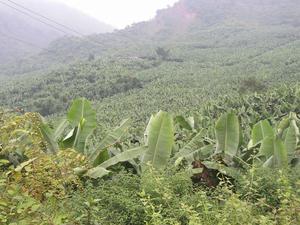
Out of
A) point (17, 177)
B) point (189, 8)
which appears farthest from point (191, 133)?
point (189, 8)

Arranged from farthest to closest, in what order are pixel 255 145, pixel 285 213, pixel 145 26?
pixel 145 26
pixel 255 145
pixel 285 213

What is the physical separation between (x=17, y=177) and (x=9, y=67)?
80.0 meters

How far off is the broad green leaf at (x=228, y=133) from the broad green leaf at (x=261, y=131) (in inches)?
13.9

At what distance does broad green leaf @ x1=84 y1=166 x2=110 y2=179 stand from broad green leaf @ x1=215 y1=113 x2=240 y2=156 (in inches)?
46.7

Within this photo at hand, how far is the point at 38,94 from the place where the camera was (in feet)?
139

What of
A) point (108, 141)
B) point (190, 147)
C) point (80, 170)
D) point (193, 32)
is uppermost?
point (193, 32)

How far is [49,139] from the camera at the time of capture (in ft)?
14.7

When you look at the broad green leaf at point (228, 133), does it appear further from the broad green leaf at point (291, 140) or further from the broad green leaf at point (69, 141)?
the broad green leaf at point (69, 141)

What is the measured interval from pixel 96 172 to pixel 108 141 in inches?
26.7

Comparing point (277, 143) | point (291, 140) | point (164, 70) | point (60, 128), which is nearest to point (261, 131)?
point (291, 140)

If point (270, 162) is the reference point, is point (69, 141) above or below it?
below

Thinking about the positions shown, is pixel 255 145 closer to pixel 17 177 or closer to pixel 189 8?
pixel 17 177

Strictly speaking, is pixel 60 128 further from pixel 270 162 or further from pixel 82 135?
pixel 270 162

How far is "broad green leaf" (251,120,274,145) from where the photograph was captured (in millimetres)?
4594
